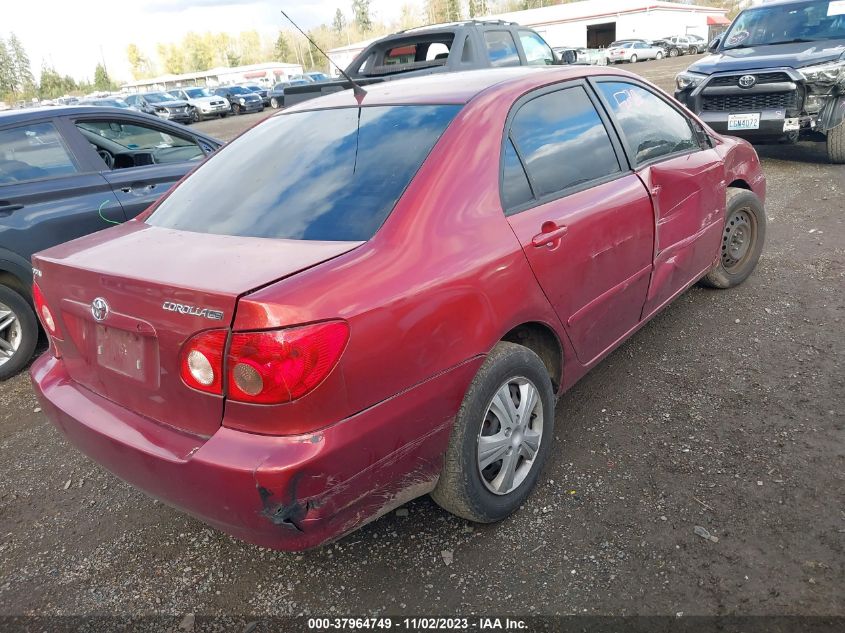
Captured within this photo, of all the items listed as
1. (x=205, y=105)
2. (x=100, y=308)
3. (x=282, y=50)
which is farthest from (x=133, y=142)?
(x=282, y=50)

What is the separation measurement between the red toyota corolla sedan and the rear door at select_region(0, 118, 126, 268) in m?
1.99

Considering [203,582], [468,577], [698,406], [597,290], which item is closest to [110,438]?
[203,582]

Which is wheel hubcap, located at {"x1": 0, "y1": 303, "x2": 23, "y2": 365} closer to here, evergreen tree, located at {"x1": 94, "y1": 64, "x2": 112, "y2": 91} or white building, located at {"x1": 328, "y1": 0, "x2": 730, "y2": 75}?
white building, located at {"x1": 328, "y1": 0, "x2": 730, "y2": 75}

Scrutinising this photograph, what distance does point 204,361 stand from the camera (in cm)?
187

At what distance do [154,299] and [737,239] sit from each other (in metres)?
3.94

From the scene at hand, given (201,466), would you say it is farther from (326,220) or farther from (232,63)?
(232,63)

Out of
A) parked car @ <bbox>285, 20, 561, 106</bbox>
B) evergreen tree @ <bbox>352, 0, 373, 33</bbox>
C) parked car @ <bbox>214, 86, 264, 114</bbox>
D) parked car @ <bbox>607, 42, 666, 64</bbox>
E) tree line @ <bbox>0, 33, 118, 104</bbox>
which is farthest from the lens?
evergreen tree @ <bbox>352, 0, 373, 33</bbox>

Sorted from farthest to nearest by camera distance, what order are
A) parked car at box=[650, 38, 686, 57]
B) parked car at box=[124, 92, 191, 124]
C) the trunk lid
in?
parked car at box=[650, 38, 686, 57], parked car at box=[124, 92, 191, 124], the trunk lid

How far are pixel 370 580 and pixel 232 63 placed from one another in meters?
136

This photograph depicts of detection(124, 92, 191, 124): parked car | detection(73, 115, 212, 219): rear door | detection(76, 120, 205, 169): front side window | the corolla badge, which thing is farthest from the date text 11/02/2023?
detection(124, 92, 191, 124): parked car

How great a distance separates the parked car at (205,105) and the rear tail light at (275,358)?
1183 inches

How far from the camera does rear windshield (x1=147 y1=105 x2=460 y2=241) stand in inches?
88.7

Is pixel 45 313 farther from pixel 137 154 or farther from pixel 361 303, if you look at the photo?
pixel 137 154

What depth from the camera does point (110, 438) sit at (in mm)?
2146
